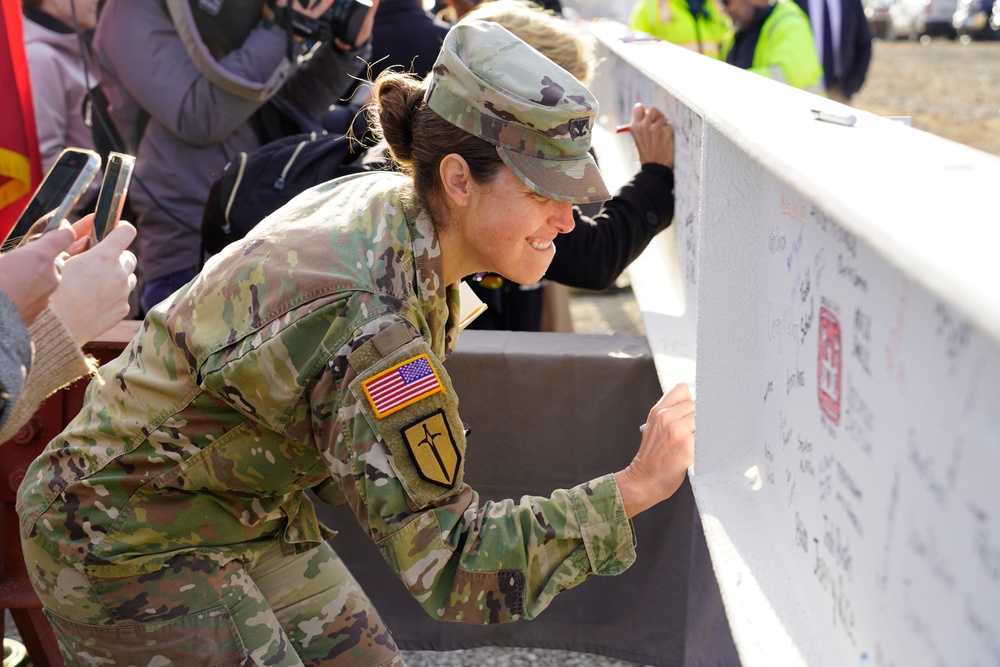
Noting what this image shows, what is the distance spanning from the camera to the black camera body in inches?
128

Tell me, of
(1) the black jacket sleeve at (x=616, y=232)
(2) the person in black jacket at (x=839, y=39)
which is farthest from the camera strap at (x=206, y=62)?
(2) the person in black jacket at (x=839, y=39)

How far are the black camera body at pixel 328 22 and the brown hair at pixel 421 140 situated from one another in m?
1.46

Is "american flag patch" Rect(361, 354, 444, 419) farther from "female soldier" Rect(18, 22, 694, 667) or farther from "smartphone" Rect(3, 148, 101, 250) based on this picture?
"smartphone" Rect(3, 148, 101, 250)

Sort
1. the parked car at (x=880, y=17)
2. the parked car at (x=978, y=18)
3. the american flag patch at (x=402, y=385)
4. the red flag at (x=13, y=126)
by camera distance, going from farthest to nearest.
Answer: the parked car at (x=880, y=17) < the parked car at (x=978, y=18) < the red flag at (x=13, y=126) < the american flag patch at (x=402, y=385)

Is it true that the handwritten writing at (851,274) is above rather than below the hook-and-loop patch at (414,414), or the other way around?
above

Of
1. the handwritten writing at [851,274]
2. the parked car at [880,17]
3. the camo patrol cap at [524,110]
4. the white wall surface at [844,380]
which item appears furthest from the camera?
the parked car at [880,17]

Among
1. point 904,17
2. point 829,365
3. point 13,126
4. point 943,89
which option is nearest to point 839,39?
point 13,126

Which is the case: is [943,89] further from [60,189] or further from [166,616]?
[166,616]

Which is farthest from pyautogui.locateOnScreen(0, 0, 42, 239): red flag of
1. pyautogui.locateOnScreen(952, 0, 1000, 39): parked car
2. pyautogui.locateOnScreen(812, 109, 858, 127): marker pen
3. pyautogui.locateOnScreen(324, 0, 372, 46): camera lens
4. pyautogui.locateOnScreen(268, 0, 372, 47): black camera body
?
pyautogui.locateOnScreen(952, 0, 1000, 39): parked car

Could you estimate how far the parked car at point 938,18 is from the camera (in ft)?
84.6

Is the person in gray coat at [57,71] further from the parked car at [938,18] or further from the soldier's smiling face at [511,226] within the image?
the parked car at [938,18]

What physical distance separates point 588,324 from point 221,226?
3702mm

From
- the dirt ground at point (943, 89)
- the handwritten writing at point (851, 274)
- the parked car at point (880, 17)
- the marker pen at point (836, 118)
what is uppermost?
the marker pen at point (836, 118)

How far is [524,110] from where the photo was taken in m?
1.61
